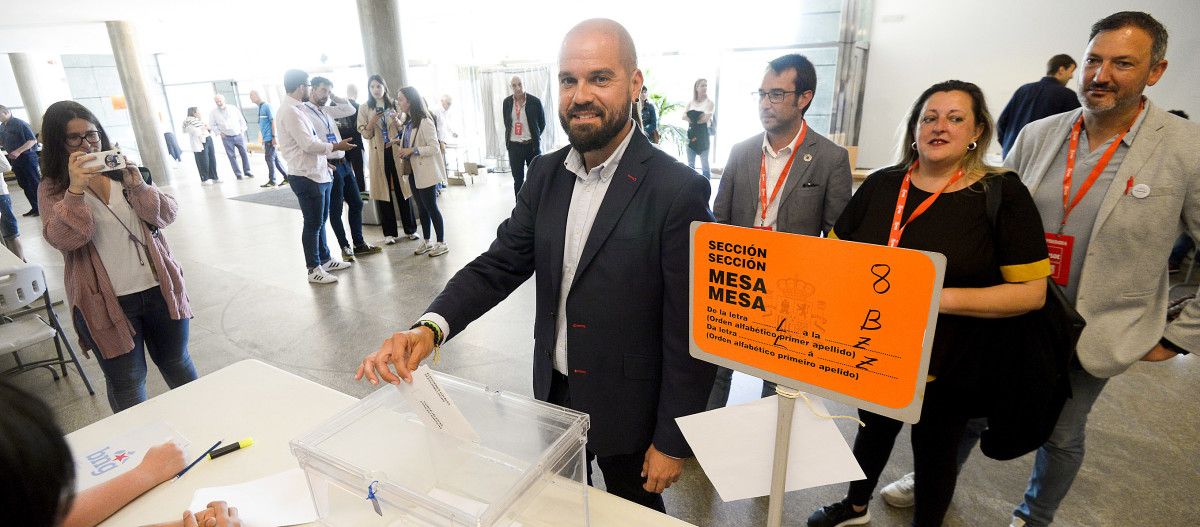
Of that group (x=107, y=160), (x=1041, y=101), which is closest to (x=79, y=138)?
(x=107, y=160)

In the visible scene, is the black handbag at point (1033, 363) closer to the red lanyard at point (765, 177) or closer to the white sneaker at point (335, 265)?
the red lanyard at point (765, 177)

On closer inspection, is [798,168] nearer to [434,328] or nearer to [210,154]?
[434,328]

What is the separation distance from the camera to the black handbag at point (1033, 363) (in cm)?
123

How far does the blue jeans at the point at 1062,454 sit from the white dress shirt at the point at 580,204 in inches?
55.2

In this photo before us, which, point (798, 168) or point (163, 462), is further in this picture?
point (798, 168)

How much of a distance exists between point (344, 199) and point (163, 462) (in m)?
4.32

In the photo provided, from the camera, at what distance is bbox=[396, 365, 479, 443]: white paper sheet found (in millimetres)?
861

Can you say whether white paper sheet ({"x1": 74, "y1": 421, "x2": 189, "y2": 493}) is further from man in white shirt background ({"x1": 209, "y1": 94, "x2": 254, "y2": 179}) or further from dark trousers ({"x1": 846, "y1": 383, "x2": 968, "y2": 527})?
man in white shirt background ({"x1": 209, "y1": 94, "x2": 254, "y2": 179})

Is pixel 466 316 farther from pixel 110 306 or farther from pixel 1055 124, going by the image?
pixel 1055 124

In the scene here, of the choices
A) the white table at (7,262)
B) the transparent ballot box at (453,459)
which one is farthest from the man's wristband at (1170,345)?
the white table at (7,262)

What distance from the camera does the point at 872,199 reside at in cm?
143

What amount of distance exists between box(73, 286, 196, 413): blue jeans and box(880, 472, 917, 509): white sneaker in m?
2.72

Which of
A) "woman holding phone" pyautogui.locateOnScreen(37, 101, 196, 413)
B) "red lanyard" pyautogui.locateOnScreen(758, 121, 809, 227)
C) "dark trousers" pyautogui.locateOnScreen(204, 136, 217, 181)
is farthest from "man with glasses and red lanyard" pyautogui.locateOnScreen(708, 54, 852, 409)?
"dark trousers" pyautogui.locateOnScreen(204, 136, 217, 181)

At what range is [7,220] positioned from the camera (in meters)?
5.39
